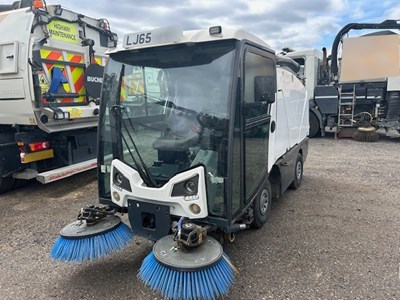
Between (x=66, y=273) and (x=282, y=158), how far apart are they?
270 cm

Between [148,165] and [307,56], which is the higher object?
[307,56]

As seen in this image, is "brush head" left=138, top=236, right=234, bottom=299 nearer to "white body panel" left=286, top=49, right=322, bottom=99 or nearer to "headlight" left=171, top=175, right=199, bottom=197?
"headlight" left=171, top=175, right=199, bottom=197

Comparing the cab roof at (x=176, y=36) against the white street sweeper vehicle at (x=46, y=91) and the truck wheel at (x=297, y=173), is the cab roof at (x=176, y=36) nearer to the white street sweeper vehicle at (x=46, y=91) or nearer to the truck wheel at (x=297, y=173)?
the white street sweeper vehicle at (x=46, y=91)

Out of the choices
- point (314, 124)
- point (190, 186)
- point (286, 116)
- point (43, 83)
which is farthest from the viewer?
point (314, 124)

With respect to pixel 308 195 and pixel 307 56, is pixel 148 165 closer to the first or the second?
pixel 308 195

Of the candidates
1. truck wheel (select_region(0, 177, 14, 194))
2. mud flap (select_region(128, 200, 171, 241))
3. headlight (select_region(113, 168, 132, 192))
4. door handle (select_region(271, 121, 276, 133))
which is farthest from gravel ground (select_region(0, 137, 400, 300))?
door handle (select_region(271, 121, 276, 133))

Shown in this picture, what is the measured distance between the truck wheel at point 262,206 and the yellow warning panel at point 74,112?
10.4 ft

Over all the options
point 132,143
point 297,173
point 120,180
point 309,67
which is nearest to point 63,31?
point 132,143

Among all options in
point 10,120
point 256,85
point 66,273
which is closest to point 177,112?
point 256,85

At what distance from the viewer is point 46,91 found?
4.66 m

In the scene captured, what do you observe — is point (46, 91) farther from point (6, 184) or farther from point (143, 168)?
point (143, 168)

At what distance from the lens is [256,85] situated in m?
2.74

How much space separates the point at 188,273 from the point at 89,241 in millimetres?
987

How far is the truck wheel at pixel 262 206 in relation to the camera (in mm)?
3365
